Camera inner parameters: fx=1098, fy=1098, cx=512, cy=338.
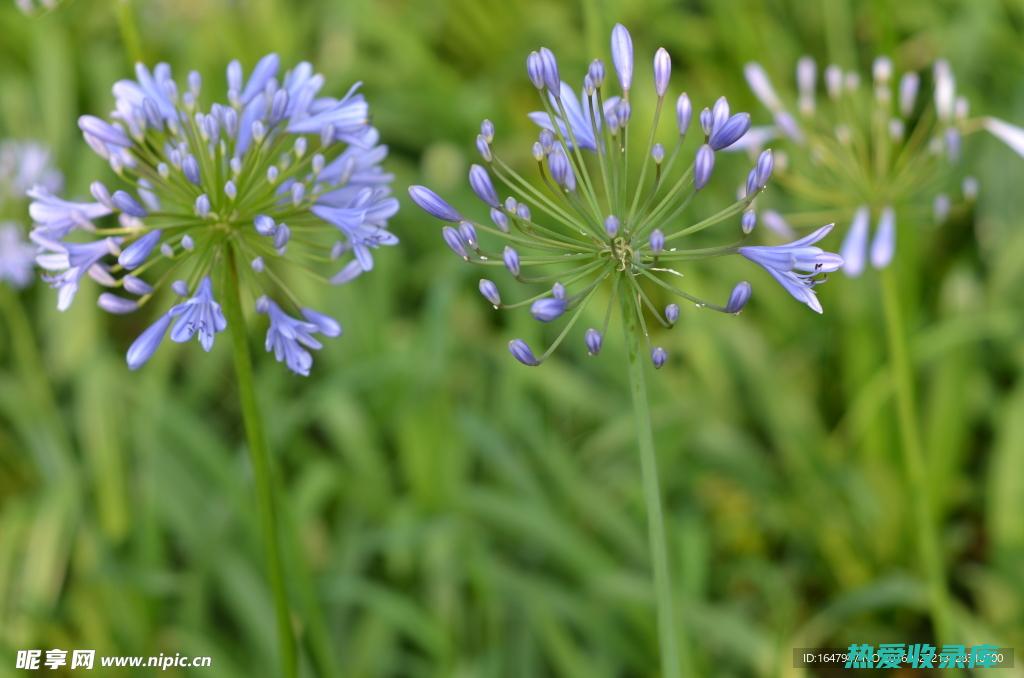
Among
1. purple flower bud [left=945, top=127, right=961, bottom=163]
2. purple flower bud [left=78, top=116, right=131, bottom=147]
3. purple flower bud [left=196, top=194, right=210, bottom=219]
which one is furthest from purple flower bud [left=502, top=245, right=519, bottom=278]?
purple flower bud [left=945, top=127, right=961, bottom=163]

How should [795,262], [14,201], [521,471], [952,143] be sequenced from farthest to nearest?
1. [521,471]
2. [14,201]
3. [952,143]
4. [795,262]

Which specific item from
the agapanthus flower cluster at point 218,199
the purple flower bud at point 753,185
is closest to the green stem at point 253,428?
the agapanthus flower cluster at point 218,199

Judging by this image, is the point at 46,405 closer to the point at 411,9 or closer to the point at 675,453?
the point at 675,453

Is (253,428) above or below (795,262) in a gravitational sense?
below

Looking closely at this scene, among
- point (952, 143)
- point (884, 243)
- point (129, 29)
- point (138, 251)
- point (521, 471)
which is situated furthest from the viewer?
point (521, 471)

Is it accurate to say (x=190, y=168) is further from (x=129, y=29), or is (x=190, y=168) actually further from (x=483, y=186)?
(x=129, y=29)

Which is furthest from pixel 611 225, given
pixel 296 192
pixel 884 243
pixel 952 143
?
pixel 952 143

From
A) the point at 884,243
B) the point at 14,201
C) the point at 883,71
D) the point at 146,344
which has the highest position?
the point at 14,201
